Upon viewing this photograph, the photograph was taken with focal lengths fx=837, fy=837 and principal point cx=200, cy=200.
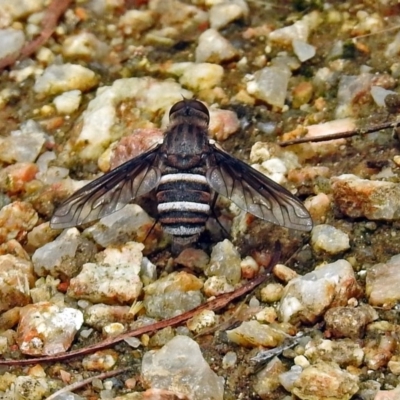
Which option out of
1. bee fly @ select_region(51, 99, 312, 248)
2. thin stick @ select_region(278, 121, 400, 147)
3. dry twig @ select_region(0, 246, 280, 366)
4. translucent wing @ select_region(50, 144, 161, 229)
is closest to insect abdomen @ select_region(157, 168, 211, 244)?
bee fly @ select_region(51, 99, 312, 248)

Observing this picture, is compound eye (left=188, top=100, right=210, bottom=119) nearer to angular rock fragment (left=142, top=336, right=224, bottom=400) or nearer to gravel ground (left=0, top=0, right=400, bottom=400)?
gravel ground (left=0, top=0, right=400, bottom=400)

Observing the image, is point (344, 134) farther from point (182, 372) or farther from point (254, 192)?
point (182, 372)

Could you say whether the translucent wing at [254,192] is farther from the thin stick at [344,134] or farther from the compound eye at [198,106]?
the thin stick at [344,134]

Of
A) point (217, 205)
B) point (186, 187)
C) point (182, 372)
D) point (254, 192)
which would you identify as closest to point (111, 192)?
point (186, 187)

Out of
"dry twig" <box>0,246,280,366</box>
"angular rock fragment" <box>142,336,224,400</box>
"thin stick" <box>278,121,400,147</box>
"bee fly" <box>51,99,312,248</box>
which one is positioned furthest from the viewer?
"thin stick" <box>278,121,400,147</box>

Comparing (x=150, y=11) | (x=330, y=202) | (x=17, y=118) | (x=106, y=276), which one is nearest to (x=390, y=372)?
(x=330, y=202)

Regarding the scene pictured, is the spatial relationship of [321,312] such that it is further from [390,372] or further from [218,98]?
[218,98]

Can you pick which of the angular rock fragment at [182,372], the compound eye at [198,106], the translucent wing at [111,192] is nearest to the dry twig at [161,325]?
the angular rock fragment at [182,372]
